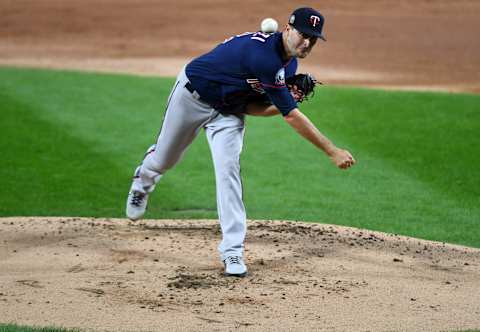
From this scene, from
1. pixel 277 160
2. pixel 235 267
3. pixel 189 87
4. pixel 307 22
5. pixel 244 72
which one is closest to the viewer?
pixel 307 22

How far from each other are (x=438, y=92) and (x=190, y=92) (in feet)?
26.3

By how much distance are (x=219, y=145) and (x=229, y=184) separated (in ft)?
0.95

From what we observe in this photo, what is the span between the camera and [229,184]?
6922mm

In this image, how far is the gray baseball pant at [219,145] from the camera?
6.93 metres

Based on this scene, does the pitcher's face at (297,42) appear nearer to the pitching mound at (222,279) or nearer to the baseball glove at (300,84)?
the baseball glove at (300,84)

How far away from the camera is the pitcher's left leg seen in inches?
272

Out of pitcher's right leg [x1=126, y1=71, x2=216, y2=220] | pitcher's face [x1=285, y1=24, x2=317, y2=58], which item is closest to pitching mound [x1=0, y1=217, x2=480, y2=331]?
pitcher's right leg [x1=126, y1=71, x2=216, y2=220]

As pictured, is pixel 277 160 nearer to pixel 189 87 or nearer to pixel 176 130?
pixel 176 130

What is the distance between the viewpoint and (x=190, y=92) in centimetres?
714

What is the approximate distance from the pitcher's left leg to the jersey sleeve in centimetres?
56

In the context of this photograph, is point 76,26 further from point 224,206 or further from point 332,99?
point 224,206

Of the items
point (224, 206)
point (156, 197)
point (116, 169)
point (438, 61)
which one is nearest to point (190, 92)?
point (224, 206)

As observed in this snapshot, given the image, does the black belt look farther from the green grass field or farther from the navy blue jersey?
the green grass field

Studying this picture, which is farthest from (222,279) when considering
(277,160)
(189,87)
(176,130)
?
(277,160)
